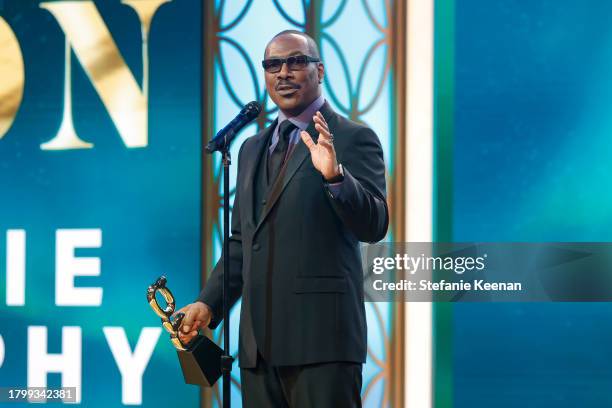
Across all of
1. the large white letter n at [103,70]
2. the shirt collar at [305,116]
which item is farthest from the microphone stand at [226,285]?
the large white letter n at [103,70]

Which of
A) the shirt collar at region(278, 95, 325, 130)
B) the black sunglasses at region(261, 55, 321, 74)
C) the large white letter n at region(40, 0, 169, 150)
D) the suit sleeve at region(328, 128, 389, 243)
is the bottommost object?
the suit sleeve at region(328, 128, 389, 243)

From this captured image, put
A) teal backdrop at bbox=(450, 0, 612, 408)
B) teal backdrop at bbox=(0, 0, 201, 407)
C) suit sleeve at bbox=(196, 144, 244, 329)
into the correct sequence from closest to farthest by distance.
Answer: suit sleeve at bbox=(196, 144, 244, 329)
teal backdrop at bbox=(450, 0, 612, 408)
teal backdrop at bbox=(0, 0, 201, 407)

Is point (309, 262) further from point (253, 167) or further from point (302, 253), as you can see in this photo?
point (253, 167)

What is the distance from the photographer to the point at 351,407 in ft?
7.01

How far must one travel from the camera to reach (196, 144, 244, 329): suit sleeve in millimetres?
2365

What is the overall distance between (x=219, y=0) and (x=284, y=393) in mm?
2171

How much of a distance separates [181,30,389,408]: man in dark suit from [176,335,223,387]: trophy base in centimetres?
4

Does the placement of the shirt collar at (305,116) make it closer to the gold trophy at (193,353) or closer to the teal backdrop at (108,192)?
the gold trophy at (193,353)

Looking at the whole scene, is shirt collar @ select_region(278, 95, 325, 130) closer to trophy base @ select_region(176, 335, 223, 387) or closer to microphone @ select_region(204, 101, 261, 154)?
microphone @ select_region(204, 101, 261, 154)

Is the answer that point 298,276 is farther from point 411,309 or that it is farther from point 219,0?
point 219,0

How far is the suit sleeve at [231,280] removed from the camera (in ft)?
7.76

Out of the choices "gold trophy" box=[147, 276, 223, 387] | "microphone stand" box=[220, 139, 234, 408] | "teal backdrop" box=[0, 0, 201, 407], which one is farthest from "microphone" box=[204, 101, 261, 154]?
"teal backdrop" box=[0, 0, 201, 407]

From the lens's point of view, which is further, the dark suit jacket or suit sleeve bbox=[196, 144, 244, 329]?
suit sleeve bbox=[196, 144, 244, 329]

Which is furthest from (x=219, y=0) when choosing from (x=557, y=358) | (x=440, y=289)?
(x=557, y=358)
